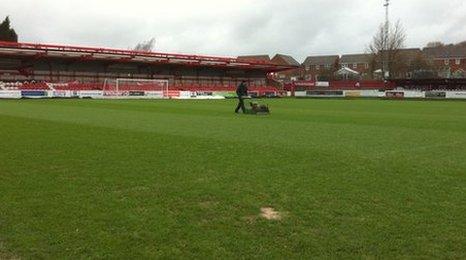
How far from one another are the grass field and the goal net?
4456 centimetres

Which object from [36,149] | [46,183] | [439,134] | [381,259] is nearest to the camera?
[381,259]

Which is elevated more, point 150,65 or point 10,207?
point 150,65

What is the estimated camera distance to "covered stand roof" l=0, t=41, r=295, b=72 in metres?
58.9

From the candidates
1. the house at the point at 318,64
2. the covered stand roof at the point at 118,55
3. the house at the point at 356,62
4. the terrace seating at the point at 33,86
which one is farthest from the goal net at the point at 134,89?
the house at the point at 356,62

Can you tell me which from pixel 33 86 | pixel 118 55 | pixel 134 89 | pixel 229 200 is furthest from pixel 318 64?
pixel 229 200

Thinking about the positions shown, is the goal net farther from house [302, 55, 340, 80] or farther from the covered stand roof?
house [302, 55, 340, 80]

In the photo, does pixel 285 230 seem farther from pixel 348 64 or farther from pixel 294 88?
pixel 348 64

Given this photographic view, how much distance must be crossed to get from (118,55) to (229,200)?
205ft

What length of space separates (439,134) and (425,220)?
11.2 meters

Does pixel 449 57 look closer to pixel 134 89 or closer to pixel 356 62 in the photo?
pixel 356 62

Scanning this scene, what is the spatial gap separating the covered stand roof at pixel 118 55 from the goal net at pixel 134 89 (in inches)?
168

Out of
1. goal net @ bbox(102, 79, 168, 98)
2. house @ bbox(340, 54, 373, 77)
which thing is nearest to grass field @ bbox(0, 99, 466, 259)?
goal net @ bbox(102, 79, 168, 98)

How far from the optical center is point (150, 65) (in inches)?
2864

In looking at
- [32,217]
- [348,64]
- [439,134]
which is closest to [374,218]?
[32,217]
